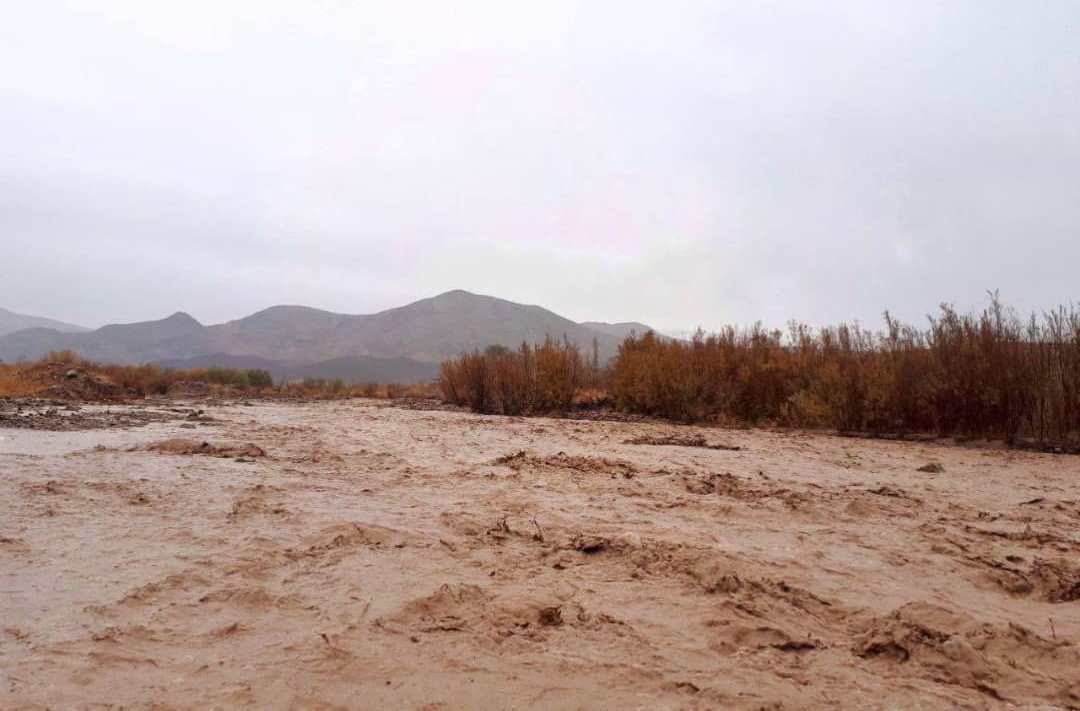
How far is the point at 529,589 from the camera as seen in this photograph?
11.0 ft

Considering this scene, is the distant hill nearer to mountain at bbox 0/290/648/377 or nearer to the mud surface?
mountain at bbox 0/290/648/377

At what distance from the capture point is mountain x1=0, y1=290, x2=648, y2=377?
82.4m

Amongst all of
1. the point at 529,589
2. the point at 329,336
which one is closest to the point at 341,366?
the point at 329,336

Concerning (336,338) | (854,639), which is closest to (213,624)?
(854,639)

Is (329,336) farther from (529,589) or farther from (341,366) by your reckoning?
(529,589)

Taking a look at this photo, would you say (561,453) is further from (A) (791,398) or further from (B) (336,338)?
(B) (336,338)

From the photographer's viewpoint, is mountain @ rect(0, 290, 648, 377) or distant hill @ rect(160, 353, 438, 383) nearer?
distant hill @ rect(160, 353, 438, 383)

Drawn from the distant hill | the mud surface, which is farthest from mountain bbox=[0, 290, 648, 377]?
the mud surface

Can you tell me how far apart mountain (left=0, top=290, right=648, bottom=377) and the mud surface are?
71.2m

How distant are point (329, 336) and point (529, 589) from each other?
303ft

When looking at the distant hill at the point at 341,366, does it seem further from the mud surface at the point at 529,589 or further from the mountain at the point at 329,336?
the mud surface at the point at 529,589

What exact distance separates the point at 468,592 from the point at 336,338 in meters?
91.1

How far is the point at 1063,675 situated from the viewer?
2545 mm

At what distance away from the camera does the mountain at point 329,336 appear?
270 feet
